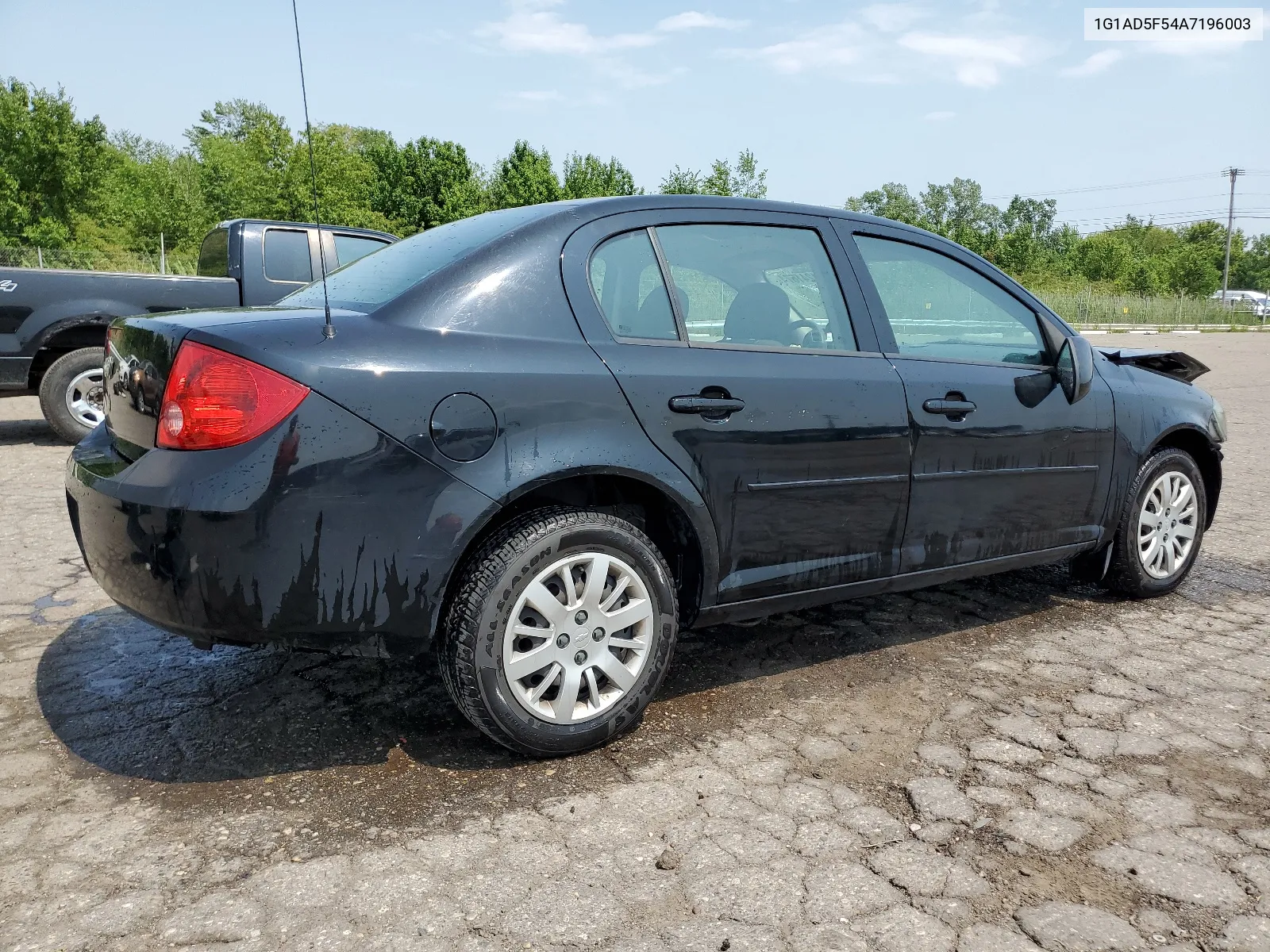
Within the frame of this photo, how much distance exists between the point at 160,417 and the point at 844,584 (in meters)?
2.20

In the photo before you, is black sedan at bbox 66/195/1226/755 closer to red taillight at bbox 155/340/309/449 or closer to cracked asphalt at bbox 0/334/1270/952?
red taillight at bbox 155/340/309/449

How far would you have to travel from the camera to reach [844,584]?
3.50m

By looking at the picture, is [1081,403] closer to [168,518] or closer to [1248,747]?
[1248,747]

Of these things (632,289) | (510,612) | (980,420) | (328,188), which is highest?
(328,188)

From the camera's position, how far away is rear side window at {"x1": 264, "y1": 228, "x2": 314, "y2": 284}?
353 inches

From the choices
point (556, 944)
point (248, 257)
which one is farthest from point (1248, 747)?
point (248, 257)

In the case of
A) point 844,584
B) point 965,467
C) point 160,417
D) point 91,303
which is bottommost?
point 844,584

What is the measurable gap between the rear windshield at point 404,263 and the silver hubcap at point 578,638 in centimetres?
93

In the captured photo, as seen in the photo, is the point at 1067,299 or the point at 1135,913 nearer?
the point at 1135,913

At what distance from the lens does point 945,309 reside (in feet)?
12.9

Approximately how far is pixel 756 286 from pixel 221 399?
5.73 feet

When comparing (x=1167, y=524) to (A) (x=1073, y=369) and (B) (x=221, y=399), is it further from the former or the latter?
(B) (x=221, y=399)

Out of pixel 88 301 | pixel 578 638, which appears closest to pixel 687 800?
pixel 578 638

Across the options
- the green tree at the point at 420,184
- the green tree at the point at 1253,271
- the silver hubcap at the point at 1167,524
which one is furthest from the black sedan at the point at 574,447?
the green tree at the point at 1253,271
